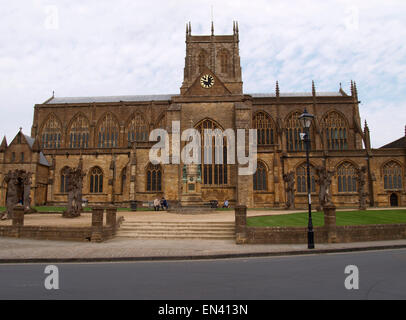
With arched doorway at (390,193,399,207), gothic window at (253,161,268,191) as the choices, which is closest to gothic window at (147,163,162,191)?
gothic window at (253,161,268,191)

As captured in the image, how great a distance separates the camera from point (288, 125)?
156 ft

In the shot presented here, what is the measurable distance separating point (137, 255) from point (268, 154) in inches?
1169

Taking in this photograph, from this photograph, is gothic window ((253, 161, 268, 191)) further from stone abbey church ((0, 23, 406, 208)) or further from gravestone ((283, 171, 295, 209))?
gravestone ((283, 171, 295, 209))

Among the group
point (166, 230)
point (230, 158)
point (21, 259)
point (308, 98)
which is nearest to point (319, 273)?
point (21, 259)

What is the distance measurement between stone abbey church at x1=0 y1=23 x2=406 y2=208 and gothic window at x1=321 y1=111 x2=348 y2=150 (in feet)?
0.49

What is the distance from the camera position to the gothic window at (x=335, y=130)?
47.2m

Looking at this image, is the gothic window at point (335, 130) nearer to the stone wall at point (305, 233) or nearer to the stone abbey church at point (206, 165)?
the stone abbey church at point (206, 165)

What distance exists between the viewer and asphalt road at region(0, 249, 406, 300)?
19.1ft

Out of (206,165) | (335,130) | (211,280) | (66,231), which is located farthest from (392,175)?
(211,280)

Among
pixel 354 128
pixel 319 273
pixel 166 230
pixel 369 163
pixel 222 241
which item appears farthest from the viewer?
pixel 354 128

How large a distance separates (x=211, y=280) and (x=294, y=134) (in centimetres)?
4281

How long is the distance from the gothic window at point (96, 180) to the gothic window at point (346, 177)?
99.4 ft

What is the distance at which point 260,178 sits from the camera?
3822 centimetres
